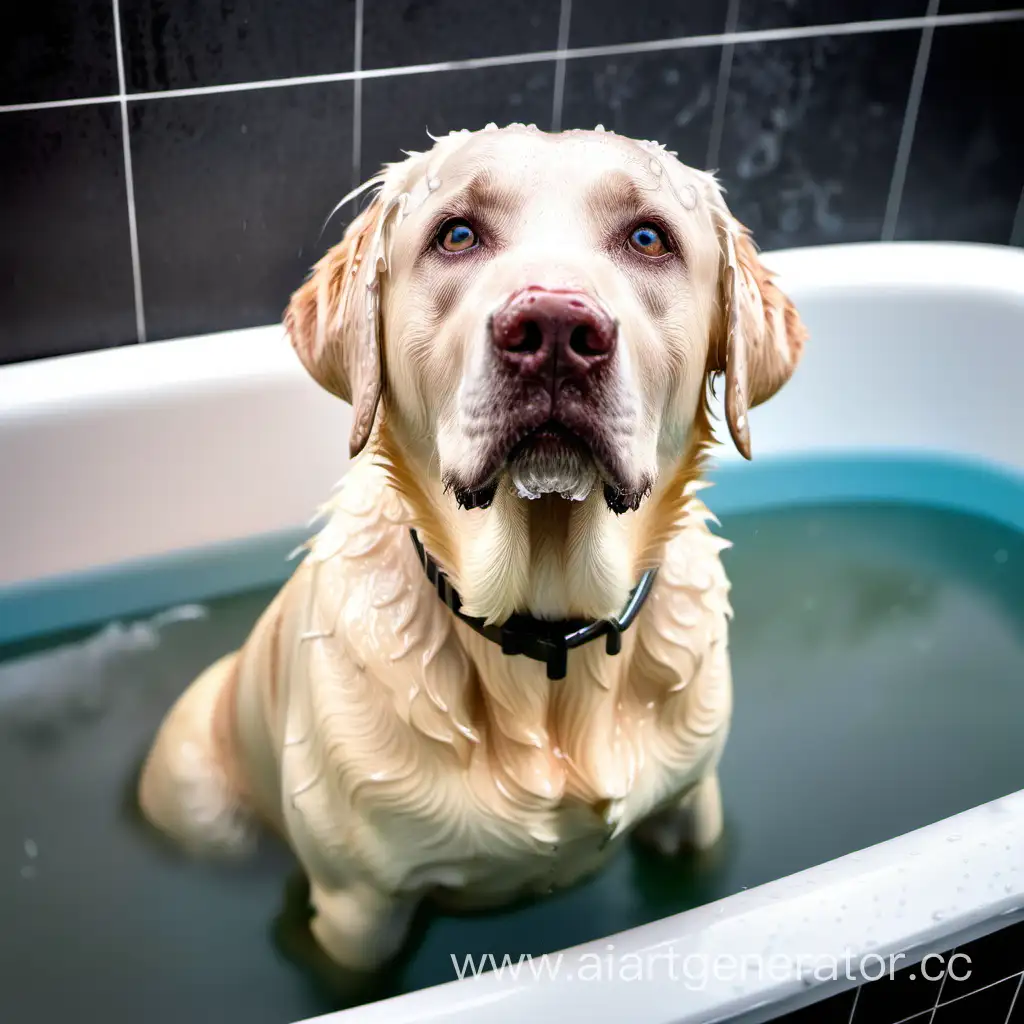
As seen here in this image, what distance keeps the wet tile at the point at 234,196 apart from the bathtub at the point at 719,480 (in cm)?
14

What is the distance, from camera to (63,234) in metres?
1.98

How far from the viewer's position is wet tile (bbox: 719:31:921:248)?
7.82ft

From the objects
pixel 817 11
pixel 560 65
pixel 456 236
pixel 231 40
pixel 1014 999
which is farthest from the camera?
pixel 817 11

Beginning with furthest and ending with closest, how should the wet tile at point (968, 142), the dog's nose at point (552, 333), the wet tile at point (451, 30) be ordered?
the wet tile at point (968, 142) → the wet tile at point (451, 30) → the dog's nose at point (552, 333)

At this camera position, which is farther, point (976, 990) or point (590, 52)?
point (590, 52)

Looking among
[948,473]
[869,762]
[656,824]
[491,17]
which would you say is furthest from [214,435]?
[948,473]

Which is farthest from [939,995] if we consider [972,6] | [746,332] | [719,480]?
[972,6]

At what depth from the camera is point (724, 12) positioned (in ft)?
7.42

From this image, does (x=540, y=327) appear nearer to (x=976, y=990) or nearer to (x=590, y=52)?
(x=976, y=990)

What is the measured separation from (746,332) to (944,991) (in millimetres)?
681

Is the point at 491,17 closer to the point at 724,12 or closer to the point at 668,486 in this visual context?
A: the point at 724,12

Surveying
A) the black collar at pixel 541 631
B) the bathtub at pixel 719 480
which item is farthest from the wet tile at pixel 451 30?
the black collar at pixel 541 631

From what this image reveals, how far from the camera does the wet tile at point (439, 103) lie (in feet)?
6.84

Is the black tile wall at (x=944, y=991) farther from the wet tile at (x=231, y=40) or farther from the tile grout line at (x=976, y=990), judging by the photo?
the wet tile at (x=231, y=40)
